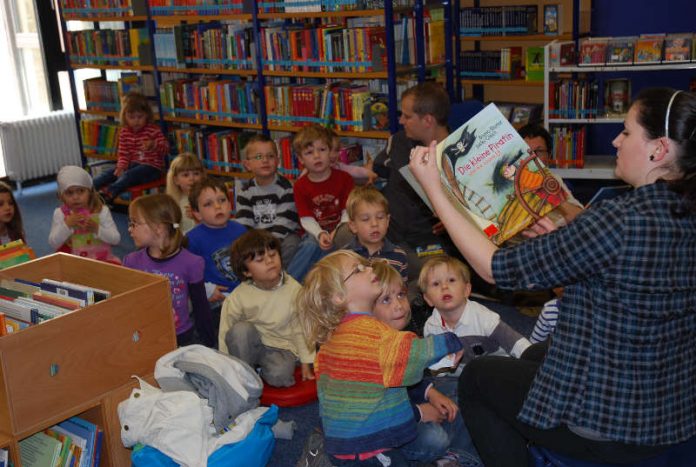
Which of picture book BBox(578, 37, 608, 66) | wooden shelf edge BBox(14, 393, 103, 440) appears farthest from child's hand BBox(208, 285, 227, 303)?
picture book BBox(578, 37, 608, 66)

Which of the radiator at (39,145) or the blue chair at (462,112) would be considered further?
the radiator at (39,145)

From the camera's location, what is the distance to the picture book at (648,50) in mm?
5586

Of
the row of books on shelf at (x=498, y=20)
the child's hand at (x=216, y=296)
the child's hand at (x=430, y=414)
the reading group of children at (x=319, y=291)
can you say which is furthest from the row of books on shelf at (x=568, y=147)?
the child's hand at (x=430, y=414)

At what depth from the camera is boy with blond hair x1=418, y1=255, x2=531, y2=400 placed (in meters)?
3.14

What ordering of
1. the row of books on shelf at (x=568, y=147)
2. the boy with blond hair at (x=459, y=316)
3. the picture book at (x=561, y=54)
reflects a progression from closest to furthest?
the boy with blond hair at (x=459, y=316) < the picture book at (x=561, y=54) < the row of books on shelf at (x=568, y=147)

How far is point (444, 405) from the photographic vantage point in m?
2.89

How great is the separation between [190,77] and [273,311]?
4210mm

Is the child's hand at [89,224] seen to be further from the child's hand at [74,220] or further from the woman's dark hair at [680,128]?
the woman's dark hair at [680,128]

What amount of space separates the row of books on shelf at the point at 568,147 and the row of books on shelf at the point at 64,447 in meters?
4.19

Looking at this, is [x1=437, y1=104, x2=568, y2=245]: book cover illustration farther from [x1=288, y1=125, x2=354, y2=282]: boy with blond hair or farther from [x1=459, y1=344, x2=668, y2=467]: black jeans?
[x1=288, y1=125, x2=354, y2=282]: boy with blond hair

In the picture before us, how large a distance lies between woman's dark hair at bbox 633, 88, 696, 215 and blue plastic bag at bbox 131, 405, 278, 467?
1.75 metres

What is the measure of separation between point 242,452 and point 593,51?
166 inches

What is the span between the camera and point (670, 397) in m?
1.95

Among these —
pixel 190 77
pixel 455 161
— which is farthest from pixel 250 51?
pixel 455 161
